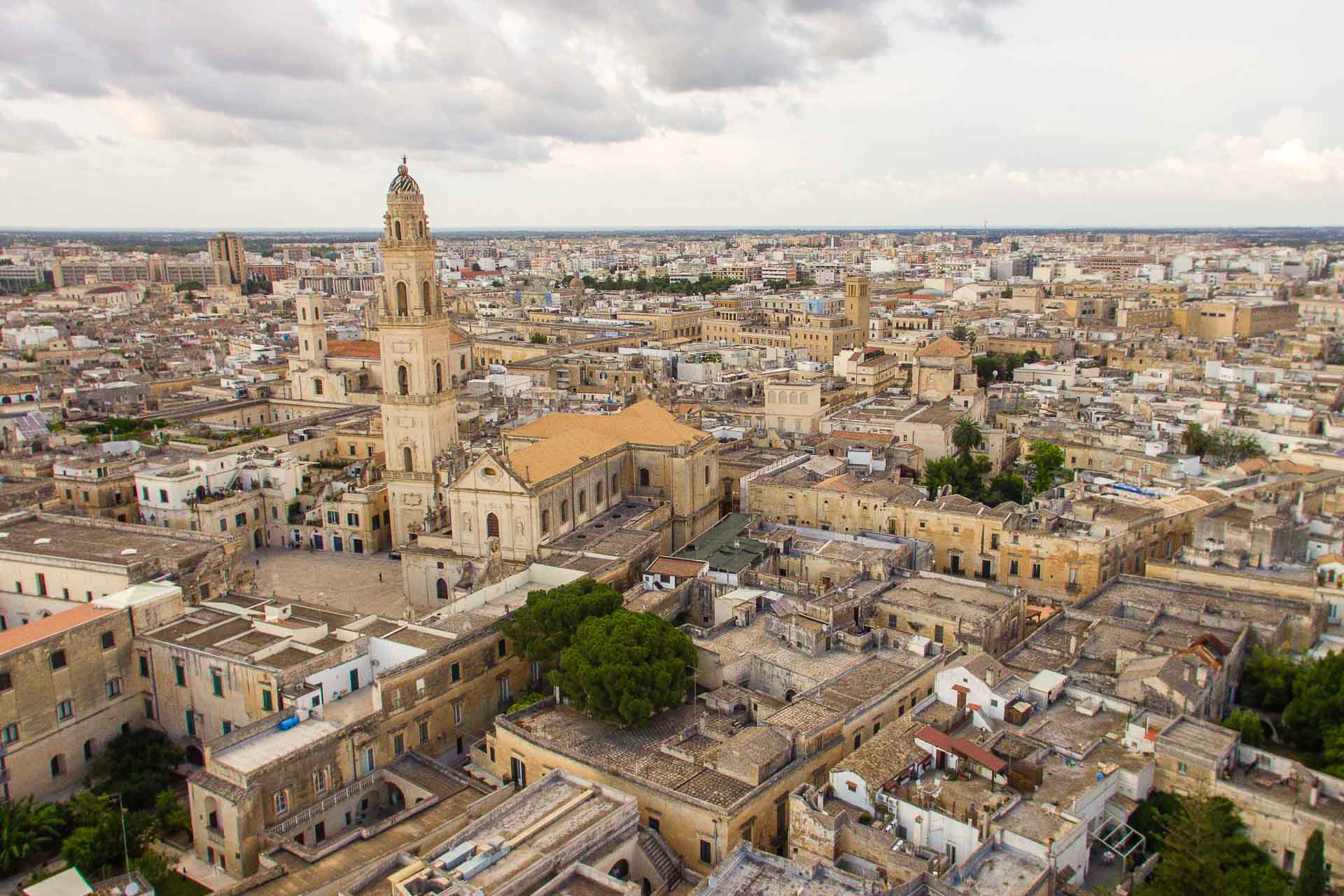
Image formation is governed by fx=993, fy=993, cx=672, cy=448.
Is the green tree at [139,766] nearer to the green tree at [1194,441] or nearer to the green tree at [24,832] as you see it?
the green tree at [24,832]

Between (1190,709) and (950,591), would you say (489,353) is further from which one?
(1190,709)

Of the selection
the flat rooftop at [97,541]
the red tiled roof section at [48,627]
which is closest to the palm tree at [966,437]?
the flat rooftop at [97,541]

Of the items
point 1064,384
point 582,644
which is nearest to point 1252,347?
point 1064,384

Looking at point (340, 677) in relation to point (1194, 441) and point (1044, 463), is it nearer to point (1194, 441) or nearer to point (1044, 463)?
point (1044, 463)

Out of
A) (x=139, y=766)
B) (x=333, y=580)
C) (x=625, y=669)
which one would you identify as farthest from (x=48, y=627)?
(x=625, y=669)

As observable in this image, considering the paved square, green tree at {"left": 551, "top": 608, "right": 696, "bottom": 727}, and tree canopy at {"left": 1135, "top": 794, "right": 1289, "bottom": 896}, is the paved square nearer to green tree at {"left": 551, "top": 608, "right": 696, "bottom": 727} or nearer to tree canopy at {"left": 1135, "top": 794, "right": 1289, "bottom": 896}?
green tree at {"left": 551, "top": 608, "right": 696, "bottom": 727}
